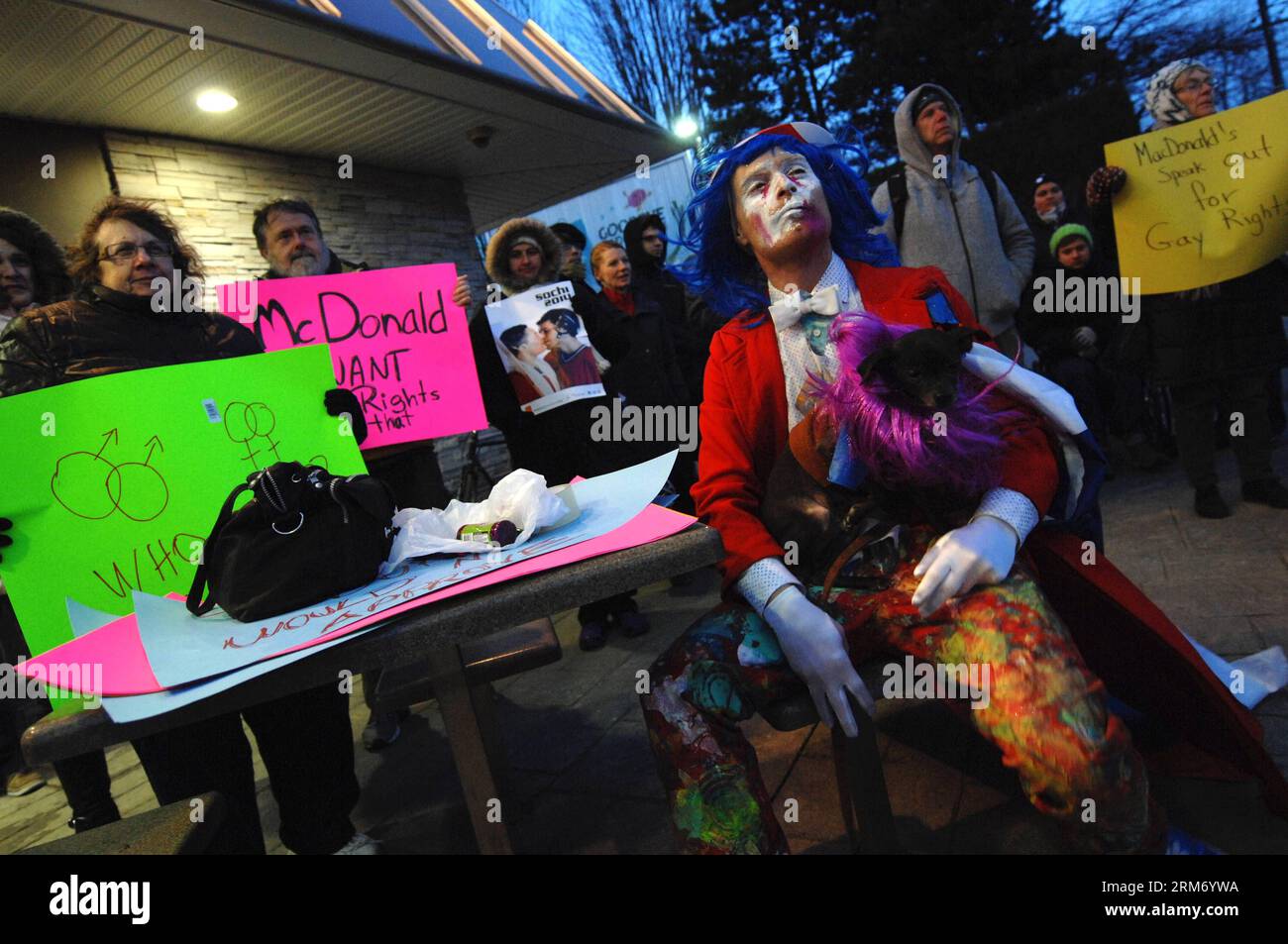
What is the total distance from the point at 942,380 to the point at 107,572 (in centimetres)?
153

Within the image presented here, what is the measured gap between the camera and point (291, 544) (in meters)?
1.09

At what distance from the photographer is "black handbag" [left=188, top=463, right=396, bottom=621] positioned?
3.48 ft

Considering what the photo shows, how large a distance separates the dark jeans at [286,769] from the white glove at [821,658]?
54.6 inches

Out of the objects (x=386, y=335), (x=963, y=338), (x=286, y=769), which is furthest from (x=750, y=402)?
(x=386, y=335)

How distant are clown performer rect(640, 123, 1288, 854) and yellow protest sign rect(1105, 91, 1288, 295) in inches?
84.7

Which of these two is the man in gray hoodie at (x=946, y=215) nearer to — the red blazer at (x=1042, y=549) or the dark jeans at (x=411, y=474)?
the red blazer at (x=1042, y=549)

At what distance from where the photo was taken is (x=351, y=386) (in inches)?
105

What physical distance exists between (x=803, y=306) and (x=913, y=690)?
2.65ft

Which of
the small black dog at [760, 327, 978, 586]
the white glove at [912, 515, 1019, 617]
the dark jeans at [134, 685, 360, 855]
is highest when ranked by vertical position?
the small black dog at [760, 327, 978, 586]

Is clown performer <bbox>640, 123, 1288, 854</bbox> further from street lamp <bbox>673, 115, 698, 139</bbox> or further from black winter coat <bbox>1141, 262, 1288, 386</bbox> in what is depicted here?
street lamp <bbox>673, 115, 698, 139</bbox>

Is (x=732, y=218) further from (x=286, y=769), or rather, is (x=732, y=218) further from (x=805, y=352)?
(x=286, y=769)
